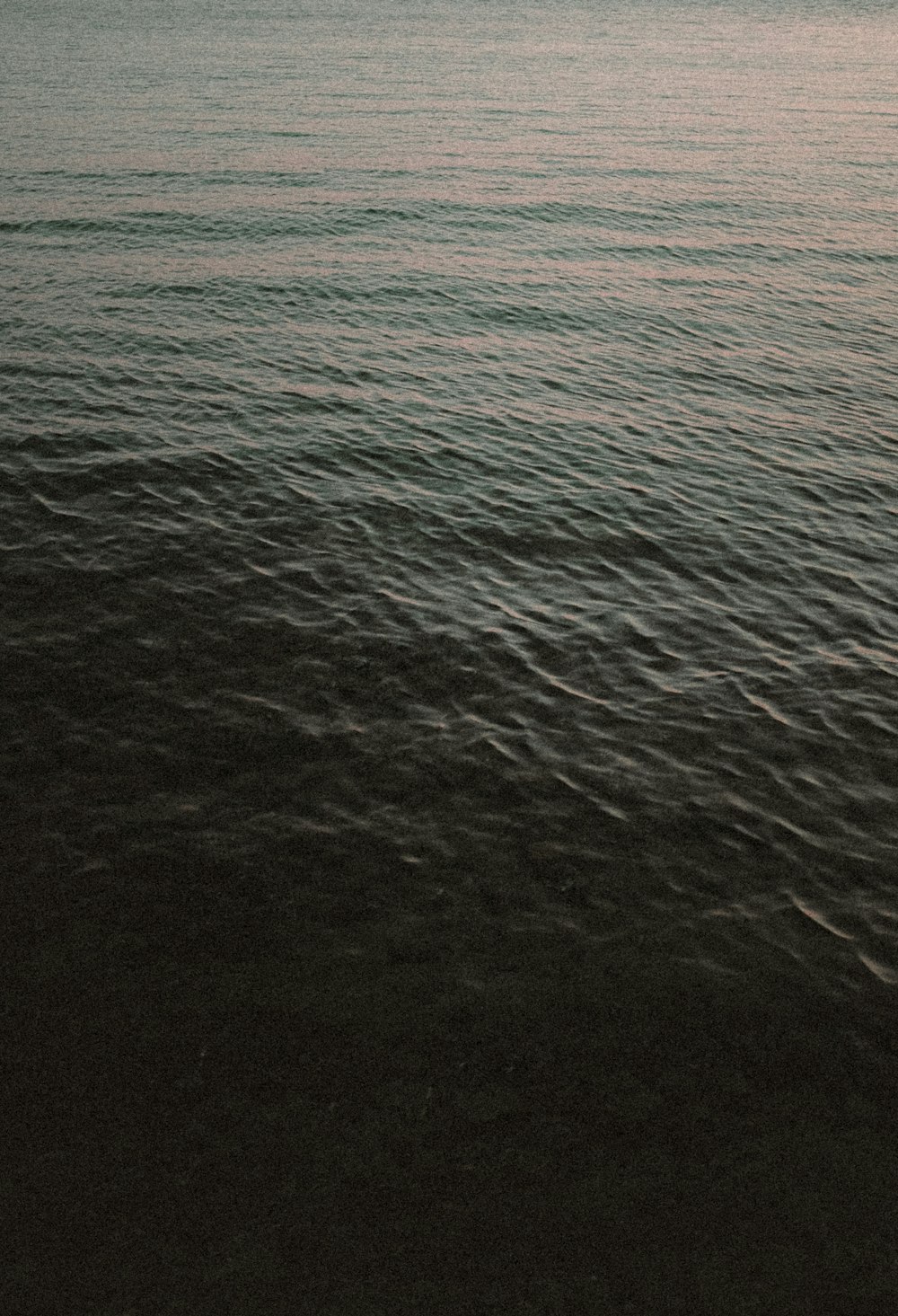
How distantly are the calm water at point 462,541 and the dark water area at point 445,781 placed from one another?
0.37 feet

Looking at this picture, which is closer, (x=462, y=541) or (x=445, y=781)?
(x=445, y=781)

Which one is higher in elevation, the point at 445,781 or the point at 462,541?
the point at 462,541

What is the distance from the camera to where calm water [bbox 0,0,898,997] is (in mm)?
→ 15922

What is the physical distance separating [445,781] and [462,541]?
8.59 metres

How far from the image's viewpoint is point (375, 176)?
182ft

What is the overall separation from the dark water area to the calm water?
11 cm

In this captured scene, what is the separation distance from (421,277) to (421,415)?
44.0 feet

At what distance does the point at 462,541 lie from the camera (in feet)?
80.5

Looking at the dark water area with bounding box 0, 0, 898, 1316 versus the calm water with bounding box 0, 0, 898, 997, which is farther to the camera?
Result: the calm water with bounding box 0, 0, 898, 997

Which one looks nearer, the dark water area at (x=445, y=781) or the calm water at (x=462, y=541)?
the dark water area at (x=445, y=781)

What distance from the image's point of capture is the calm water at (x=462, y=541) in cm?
1592

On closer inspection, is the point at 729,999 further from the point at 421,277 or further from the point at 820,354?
the point at 421,277

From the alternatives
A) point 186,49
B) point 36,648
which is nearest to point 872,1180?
point 36,648

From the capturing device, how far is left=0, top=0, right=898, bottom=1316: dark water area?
11117mm
